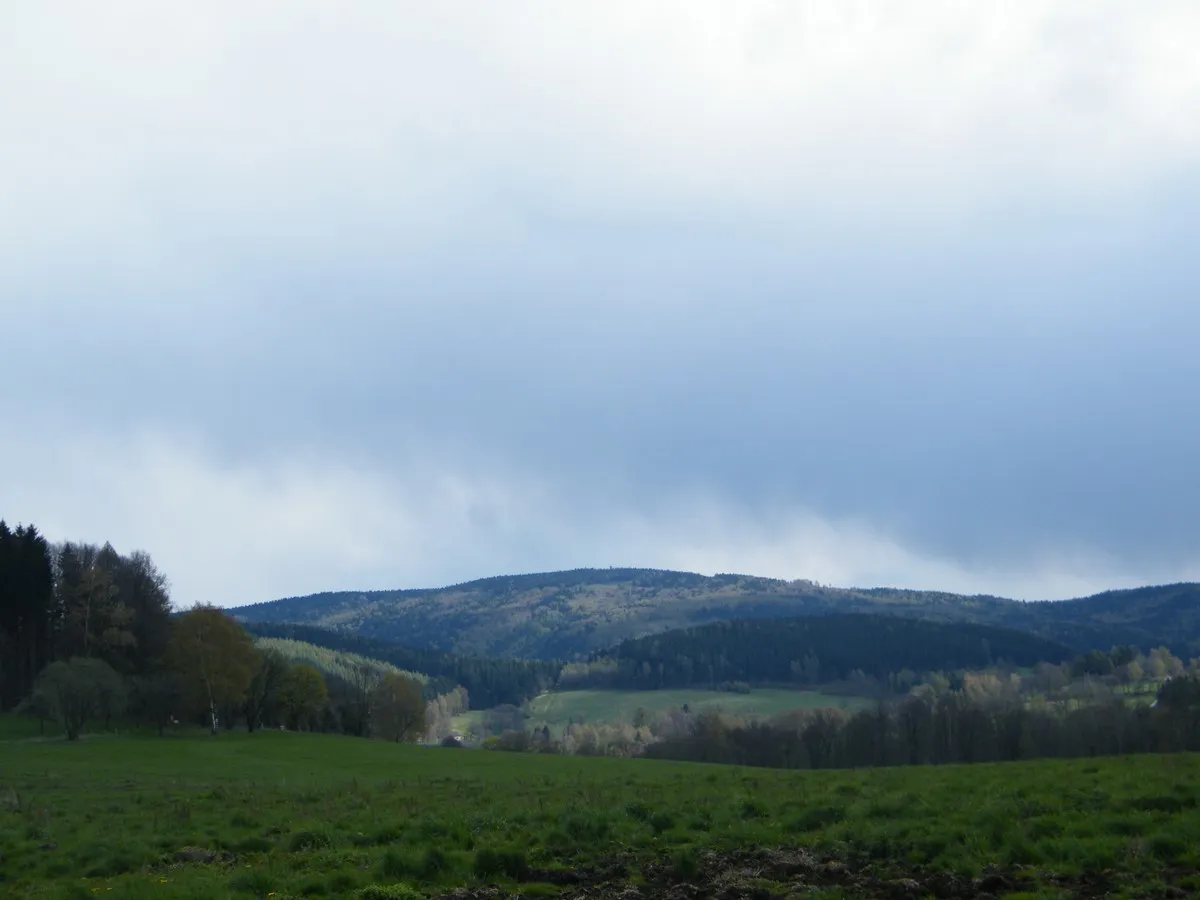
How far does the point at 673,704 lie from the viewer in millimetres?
185500

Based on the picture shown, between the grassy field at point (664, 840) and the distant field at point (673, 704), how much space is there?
139 meters

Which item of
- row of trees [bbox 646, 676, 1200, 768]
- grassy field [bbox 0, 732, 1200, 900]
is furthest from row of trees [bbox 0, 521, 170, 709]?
grassy field [bbox 0, 732, 1200, 900]

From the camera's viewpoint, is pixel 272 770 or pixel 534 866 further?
pixel 272 770

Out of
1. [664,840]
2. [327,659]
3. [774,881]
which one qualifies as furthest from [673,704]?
[774,881]

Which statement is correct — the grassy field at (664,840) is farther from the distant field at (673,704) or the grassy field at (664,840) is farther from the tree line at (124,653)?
the distant field at (673,704)

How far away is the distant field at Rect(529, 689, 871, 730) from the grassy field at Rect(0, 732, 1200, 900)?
13919 cm

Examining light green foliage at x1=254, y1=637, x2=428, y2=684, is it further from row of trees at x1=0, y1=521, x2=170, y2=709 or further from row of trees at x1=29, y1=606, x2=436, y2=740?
row of trees at x1=0, y1=521, x2=170, y2=709

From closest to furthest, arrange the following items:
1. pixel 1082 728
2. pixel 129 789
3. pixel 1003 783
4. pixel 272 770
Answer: pixel 1003 783, pixel 129 789, pixel 272 770, pixel 1082 728

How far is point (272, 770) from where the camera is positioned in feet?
159

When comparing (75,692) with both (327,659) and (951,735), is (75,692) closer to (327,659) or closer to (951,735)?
(951,735)

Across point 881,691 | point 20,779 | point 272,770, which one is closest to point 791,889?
point 20,779

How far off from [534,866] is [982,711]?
78942mm

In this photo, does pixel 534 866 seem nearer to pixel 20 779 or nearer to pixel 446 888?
pixel 446 888

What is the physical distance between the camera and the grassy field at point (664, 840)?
43.8ft
